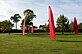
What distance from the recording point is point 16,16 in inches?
4897

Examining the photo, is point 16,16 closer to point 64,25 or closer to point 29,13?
point 29,13

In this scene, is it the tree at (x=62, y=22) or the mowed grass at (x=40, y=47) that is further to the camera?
Answer: the tree at (x=62, y=22)

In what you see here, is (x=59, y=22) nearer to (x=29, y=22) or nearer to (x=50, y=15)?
(x=29, y=22)

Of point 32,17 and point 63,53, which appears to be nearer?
point 63,53

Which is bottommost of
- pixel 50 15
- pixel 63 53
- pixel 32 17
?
pixel 63 53

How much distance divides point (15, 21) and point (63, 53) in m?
116

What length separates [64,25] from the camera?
65.9 m

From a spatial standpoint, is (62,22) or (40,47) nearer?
(40,47)

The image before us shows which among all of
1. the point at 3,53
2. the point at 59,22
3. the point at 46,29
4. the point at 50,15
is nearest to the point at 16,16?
the point at 46,29

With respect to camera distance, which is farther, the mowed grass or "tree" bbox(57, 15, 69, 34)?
"tree" bbox(57, 15, 69, 34)

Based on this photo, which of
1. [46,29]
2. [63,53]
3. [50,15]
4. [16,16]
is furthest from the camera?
[16,16]

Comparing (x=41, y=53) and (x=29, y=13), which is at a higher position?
(x=29, y=13)

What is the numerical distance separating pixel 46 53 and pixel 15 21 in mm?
115741

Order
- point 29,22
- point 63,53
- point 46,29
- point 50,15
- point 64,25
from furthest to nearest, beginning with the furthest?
point 46,29 → point 29,22 → point 64,25 → point 50,15 → point 63,53
